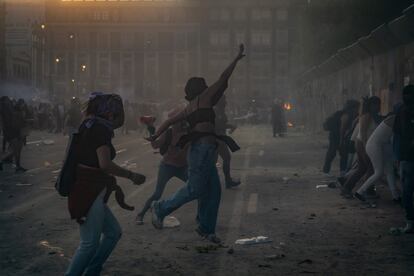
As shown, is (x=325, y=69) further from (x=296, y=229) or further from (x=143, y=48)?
(x=143, y=48)

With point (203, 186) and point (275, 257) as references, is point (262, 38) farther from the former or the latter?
point (275, 257)

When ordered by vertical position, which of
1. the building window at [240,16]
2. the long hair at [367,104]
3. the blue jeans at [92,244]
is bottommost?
the blue jeans at [92,244]

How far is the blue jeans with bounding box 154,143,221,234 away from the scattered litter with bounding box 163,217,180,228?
1000 mm

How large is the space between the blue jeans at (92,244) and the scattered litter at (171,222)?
3.51 m

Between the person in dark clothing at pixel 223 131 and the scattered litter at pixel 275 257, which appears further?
the person in dark clothing at pixel 223 131

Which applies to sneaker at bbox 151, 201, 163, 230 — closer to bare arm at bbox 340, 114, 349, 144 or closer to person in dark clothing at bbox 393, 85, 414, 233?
person in dark clothing at bbox 393, 85, 414, 233

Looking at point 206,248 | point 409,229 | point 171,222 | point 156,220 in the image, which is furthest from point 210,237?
point 409,229

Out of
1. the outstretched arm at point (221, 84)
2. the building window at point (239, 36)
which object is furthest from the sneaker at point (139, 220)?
the building window at point (239, 36)

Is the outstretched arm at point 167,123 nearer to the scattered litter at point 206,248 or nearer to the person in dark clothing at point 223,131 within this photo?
the scattered litter at point 206,248

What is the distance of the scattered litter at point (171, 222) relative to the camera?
8.89 m

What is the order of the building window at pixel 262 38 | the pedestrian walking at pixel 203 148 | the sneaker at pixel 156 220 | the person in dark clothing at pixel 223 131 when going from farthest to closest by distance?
1. the building window at pixel 262 38
2. the person in dark clothing at pixel 223 131
3. the sneaker at pixel 156 220
4. the pedestrian walking at pixel 203 148

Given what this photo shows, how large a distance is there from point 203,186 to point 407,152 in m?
2.59

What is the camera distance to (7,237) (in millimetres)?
8219

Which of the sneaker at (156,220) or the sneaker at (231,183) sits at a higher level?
the sneaker at (156,220)
